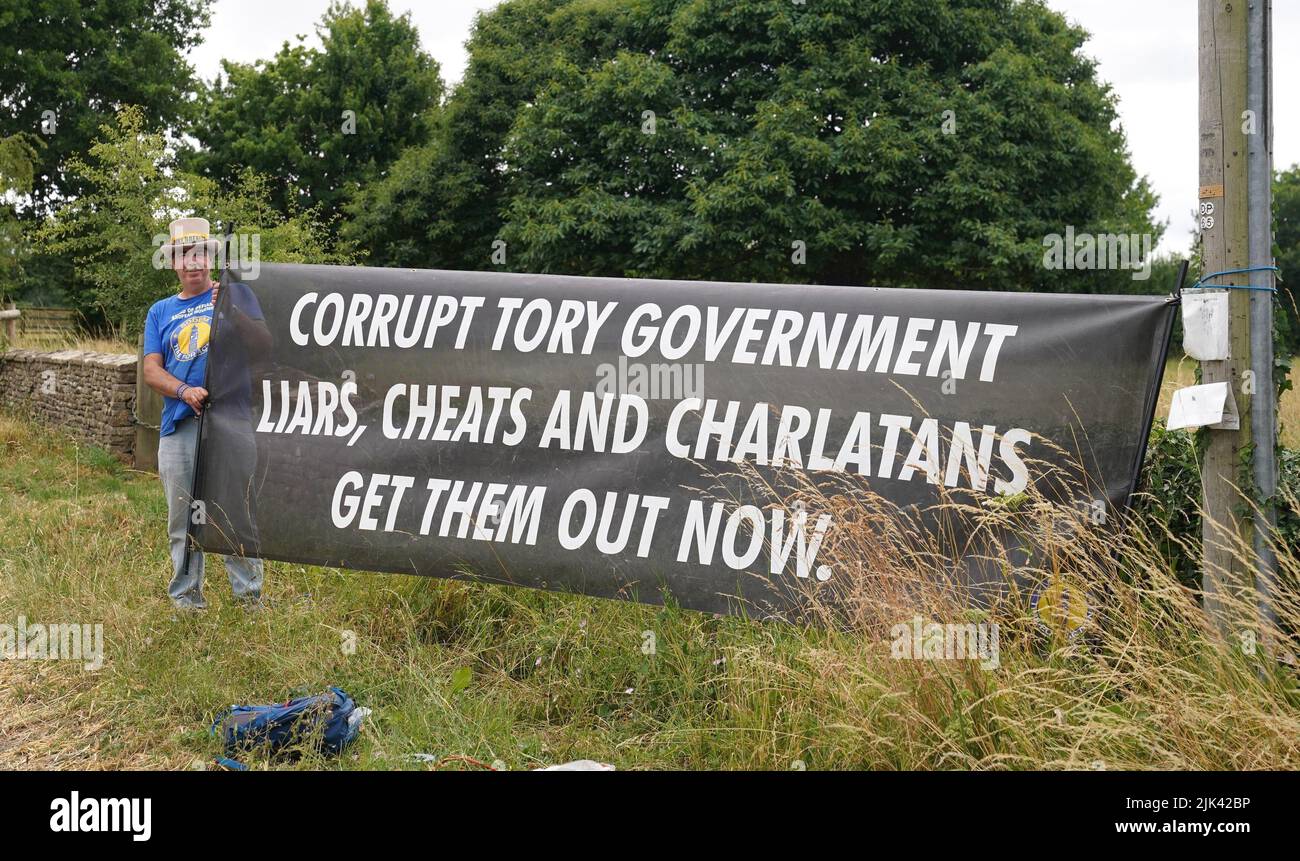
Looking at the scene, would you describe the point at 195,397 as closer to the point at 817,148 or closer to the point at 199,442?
the point at 199,442

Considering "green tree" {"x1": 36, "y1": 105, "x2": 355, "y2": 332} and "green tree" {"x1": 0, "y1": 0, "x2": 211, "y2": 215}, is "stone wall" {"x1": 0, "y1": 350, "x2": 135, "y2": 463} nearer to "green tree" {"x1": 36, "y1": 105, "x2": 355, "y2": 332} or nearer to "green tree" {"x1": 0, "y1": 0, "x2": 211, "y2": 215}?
"green tree" {"x1": 36, "y1": 105, "x2": 355, "y2": 332}

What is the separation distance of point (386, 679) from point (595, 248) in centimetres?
1945

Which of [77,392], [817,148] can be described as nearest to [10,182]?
[77,392]

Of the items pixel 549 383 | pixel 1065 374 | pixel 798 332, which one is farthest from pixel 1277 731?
pixel 549 383

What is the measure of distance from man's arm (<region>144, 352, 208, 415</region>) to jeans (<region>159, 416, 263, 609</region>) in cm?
17

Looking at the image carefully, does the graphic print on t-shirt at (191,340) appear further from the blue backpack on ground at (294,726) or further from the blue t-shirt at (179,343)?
the blue backpack on ground at (294,726)

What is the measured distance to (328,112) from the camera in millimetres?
39219

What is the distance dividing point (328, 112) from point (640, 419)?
37.8 m

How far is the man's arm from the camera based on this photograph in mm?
5617

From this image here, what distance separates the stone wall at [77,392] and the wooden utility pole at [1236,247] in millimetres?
11172

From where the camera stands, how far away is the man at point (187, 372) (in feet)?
18.6

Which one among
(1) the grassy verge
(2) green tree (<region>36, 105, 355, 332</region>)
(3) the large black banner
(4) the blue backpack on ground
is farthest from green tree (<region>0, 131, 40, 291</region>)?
(4) the blue backpack on ground

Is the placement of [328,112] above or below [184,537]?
above

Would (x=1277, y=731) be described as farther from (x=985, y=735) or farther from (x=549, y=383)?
(x=549, y=383)
